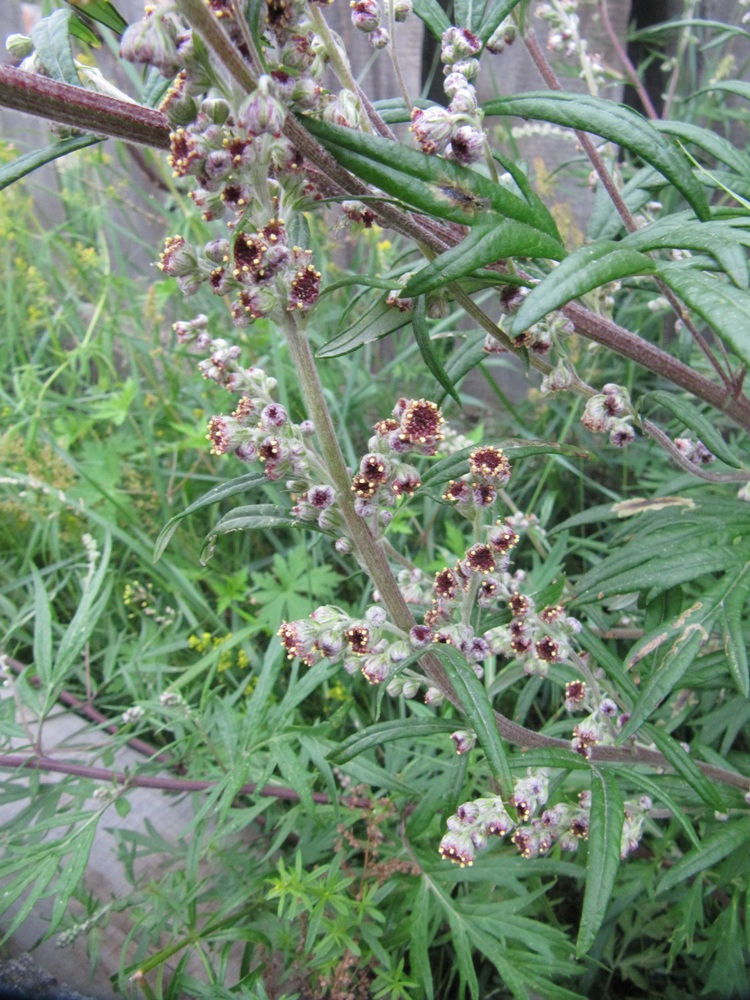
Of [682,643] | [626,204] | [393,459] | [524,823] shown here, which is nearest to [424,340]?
[393,459]

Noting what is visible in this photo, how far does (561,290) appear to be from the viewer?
785 millimetres

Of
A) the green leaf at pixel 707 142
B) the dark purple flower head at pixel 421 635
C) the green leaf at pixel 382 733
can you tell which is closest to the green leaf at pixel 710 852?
the green leaf at pixel 382 733

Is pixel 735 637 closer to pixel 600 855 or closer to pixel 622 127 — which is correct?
pixel 600 855

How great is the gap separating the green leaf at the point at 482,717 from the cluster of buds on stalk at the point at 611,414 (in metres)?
0.47

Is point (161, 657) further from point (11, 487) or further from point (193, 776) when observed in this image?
point (11, 487)

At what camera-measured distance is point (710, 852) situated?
4.74ft

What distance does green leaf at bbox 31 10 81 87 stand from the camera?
3.05 ft

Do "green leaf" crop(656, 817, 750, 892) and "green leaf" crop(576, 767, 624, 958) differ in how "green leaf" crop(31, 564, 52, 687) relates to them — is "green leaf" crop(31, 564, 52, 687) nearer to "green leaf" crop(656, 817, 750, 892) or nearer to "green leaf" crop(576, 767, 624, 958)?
"green leaf" crop(576, 767, 624, 958)

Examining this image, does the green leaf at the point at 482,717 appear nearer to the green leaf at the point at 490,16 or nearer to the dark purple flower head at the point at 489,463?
the dark purple flower head at the point at 489,463

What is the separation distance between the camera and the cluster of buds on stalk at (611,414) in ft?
4.25

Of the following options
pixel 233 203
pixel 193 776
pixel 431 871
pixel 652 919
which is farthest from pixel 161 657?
pixel 233 203

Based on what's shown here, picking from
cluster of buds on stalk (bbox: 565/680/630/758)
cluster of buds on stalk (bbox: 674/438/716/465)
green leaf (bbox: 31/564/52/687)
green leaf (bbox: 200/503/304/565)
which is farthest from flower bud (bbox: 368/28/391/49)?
green leaf (bbox: 31/564/52/687)

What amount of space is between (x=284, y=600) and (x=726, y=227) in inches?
68.0

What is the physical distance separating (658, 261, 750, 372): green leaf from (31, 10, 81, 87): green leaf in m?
0.74
